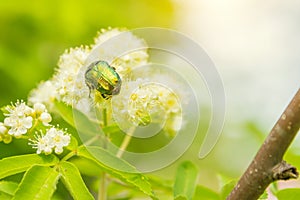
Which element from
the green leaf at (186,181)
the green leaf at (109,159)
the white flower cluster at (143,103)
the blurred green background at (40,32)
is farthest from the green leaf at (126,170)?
the blurred green background at (40,32)

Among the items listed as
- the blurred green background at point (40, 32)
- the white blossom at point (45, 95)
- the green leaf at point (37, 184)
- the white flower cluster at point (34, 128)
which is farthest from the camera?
the blurred green background at point (40, 32)

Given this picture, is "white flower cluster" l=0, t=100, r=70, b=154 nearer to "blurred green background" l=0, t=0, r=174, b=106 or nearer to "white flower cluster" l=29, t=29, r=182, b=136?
"white flower cluster" l=29, t=29, r=182, b=136

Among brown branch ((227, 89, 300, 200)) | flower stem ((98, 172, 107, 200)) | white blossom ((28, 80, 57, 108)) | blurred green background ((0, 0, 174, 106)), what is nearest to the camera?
brown branch ((227, 89, 300, 200))

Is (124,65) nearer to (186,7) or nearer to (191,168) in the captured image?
(191,168)

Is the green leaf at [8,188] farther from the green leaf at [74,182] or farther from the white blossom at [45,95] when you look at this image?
the white blossom at [45,95]

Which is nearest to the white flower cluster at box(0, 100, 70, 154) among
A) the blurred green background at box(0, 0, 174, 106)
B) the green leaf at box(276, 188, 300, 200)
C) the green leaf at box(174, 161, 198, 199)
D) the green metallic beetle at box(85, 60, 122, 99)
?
the green metallic beetle at box(85, 60, 122, 99)

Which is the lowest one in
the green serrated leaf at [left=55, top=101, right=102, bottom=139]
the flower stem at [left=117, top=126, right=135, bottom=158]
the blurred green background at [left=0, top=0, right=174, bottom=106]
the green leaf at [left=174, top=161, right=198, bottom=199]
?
the green leaf at [left=174, top=161, right=198, bottom=199]

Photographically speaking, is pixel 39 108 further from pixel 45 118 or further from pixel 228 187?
pixel 228 187
